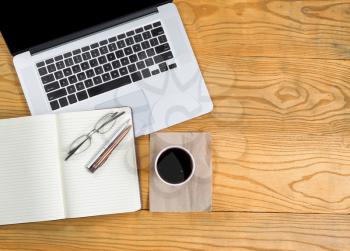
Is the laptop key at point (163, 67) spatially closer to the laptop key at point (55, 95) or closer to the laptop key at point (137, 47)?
the laptop key at point (137, 47)

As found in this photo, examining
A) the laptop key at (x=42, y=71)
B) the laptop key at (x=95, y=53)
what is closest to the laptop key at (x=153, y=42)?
the laptop key at (x=95, y=53)

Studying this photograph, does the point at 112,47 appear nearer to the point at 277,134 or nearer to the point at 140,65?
the point at 140,65

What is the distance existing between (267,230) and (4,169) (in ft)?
1.65

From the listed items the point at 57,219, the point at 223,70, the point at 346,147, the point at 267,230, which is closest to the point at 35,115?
the point at 57,219

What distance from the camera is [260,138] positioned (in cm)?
90

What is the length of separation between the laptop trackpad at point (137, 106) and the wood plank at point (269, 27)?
0.49 feet

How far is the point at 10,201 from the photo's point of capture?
0.84 meters

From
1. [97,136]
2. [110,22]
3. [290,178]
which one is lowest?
[290,178]

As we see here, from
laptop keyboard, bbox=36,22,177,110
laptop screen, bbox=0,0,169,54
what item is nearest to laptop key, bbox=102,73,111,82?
laptop keyboard, bbox=36,22,177,110

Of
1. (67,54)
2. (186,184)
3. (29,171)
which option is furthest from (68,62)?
(186,184)

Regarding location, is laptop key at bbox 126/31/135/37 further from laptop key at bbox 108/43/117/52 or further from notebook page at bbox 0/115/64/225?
notebook page at bbox 0/115/64/225

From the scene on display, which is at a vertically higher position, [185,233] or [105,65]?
[105,65]

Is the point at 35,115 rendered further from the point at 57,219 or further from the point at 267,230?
the point at 267,230

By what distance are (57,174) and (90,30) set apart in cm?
29
